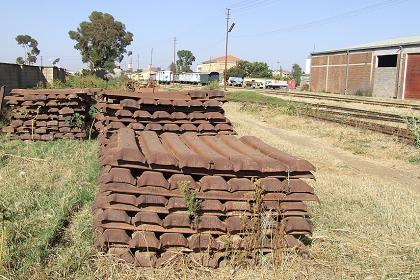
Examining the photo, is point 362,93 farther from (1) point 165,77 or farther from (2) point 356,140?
(1) point 165,77

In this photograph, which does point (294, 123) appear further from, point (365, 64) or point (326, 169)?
point (365, 64)

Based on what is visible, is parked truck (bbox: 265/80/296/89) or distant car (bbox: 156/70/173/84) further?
distant car (bbox: 156/70/173/84)

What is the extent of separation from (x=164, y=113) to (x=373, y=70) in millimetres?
47122

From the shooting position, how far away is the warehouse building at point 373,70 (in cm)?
4503

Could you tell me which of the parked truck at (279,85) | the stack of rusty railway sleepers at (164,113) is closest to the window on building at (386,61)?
the parked truck at (279,85)

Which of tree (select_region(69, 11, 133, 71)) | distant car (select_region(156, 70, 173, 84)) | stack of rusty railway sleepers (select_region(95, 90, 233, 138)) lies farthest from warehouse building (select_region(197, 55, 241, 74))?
stack of rusty railway sleepers (select_region(95, 90, 233, 138))

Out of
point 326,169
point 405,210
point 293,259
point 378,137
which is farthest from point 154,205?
point 378,137

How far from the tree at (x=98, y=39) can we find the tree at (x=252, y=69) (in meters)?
54.4

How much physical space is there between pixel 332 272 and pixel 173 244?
156 centimetres

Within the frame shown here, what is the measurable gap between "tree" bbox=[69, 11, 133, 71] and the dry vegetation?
6197 centimetres

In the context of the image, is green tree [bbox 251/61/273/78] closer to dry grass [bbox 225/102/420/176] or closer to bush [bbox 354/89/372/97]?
bush [bbox 354/89/372/97]

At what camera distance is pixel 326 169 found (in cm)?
1016

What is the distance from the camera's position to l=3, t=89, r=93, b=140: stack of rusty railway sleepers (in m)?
11.6

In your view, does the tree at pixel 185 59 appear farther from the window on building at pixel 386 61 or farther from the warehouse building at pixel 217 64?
the window on building at pixel 386 61
